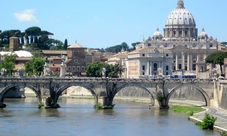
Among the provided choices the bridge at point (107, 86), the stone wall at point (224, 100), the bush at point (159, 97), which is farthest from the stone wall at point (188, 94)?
the stone wall at point (224, 100)

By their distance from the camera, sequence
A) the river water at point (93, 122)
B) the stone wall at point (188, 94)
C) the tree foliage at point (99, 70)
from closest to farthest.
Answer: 1. the river water at point (93, 122)
2. the stone wall at point (188, 94)
3. the tree foliage at point (99, 70)

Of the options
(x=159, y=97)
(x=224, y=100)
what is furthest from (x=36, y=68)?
(x=224, y=100)

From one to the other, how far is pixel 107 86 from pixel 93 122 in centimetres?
1578

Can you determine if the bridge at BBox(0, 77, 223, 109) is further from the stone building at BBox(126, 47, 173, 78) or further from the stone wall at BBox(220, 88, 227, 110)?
the stone building at BBox(126, 47, 173, 78)

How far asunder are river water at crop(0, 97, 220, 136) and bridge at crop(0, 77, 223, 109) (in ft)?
5.21

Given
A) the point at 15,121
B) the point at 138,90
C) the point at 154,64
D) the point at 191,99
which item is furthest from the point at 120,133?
the point at 154,64

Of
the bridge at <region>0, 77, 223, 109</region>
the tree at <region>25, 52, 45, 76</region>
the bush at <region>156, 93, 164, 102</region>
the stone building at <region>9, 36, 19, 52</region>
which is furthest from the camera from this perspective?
the stone building at <region>9, 36, 19, 52</region>

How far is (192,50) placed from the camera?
7279 inches

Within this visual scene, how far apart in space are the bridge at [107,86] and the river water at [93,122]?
1.59 m

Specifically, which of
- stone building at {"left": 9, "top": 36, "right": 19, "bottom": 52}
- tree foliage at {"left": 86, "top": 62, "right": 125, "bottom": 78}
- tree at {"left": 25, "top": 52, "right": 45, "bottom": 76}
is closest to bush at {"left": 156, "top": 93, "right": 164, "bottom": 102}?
tree at {"left": 25, "top": 52, "right": 45, "bottom": 76}

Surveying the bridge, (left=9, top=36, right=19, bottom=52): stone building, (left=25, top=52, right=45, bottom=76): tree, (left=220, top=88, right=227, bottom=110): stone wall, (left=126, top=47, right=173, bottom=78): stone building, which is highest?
(left=9, top=36, right=19, bottom=52): stone building

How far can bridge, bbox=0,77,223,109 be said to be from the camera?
268 ft

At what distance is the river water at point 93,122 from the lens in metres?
59.7

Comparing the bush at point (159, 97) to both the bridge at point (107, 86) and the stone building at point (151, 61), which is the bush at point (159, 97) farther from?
the stone building at point (151, 61)
